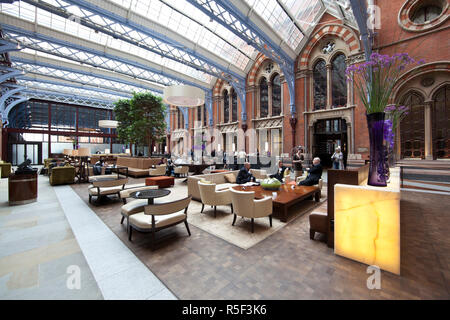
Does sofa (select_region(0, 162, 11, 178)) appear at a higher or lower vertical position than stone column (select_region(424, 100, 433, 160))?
lower

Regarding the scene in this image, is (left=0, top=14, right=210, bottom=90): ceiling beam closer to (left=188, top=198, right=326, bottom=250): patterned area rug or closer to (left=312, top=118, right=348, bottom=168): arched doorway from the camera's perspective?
(left=312, top=118, right=348, bottom=168): arched doorway

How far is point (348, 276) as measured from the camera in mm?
2072

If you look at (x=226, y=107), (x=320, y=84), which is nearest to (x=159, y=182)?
(x=320, y=84)

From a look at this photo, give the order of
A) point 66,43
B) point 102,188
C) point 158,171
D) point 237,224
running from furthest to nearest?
1. point 66,43
2. point 158,171
3. point 102,188
4. point 237,224

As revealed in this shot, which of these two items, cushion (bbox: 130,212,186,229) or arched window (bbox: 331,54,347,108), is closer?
cushion (bbox: 130,212,186,229)

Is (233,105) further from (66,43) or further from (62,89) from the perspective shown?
(62,89)

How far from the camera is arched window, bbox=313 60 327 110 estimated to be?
1168cm

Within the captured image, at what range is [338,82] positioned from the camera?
11.1 meters

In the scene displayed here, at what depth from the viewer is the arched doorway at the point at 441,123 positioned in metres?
8.51

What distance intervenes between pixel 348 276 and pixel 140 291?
2.32m

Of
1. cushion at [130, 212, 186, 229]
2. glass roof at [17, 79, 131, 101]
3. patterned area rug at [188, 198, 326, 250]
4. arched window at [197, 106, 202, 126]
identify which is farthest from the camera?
arched window at [197, 106, 202, 126]

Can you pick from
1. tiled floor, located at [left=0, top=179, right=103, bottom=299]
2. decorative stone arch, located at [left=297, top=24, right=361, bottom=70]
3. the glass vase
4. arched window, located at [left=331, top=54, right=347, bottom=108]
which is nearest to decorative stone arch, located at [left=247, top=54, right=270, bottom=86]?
decorative stone arch, located at [left=297, top=24, right=361, bottom=70]

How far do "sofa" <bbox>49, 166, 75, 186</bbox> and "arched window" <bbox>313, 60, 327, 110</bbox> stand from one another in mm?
14194

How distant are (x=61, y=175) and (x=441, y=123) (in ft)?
58.4
